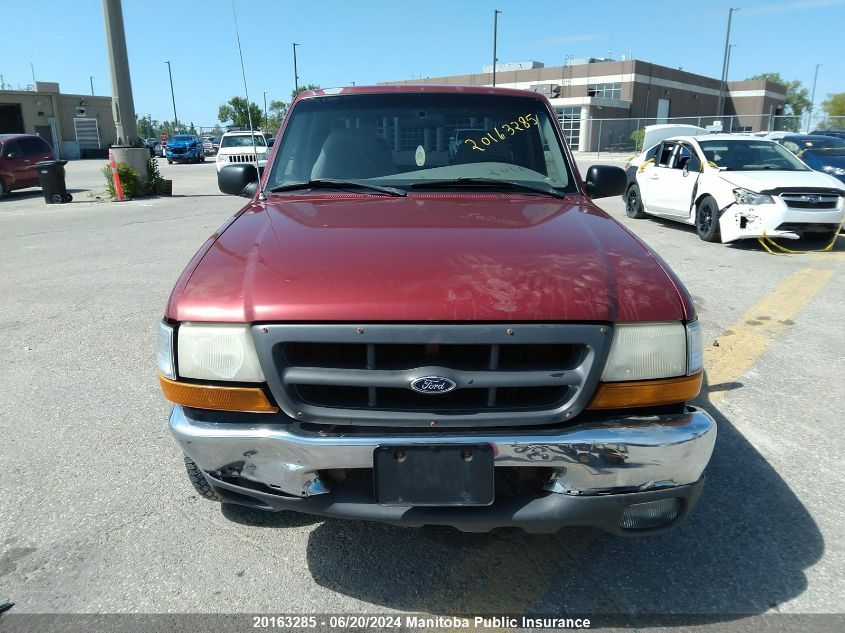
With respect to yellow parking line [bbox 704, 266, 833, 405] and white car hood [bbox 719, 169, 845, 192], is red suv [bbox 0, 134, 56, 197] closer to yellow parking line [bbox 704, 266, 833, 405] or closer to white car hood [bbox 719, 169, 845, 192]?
white car hood [bbox 719, 169, 845, 192]

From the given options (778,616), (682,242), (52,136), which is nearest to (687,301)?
(778,616)

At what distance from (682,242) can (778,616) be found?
8.55 metres

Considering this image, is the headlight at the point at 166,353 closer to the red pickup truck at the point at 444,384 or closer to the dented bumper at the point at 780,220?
the red pickup truck at the point at 444,384

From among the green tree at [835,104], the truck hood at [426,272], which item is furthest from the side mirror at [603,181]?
the green tree at [835,104]

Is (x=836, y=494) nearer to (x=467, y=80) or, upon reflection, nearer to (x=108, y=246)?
(x=108, y=246)

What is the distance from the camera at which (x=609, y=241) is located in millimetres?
2516

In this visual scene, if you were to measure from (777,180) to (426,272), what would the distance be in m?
8.79

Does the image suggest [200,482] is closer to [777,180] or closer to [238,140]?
[777,180]

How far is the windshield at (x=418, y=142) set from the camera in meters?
3.37

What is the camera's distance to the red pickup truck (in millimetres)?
2008

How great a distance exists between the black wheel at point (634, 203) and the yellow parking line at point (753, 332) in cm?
504

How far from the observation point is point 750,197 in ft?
30.0

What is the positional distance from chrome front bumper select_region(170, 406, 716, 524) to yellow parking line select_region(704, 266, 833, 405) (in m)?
2.21

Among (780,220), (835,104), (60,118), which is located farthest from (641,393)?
(835,104)
